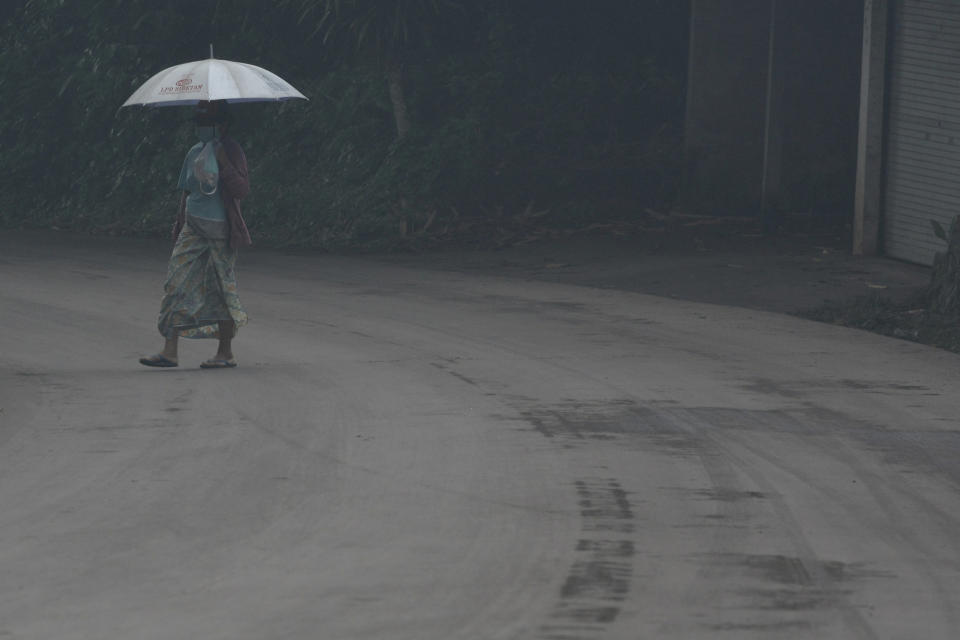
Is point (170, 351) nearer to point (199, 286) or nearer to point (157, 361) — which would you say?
point (157, 361)

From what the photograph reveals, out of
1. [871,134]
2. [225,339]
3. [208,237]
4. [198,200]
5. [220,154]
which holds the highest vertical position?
[871,134]

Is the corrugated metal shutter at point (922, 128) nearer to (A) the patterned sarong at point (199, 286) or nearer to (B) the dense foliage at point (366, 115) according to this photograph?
(B) the dense foliage at point (366, 115)

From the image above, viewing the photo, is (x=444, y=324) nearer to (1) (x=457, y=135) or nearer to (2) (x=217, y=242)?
(2) (x=217, y=242)

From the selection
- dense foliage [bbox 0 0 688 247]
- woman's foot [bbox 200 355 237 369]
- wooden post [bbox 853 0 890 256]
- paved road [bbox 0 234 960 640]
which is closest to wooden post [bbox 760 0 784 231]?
dense foliage [bbox 0 0 688 247]

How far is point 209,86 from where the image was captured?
10039 mm

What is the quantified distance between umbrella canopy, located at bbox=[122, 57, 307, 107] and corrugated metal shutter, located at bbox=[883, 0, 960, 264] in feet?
29.1

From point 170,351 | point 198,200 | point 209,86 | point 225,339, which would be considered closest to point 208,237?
point 198,200

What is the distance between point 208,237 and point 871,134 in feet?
32.3

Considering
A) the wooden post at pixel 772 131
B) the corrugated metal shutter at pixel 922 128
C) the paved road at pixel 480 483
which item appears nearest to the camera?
the paved road at pixel 480 483

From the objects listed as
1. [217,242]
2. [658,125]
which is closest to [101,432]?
[217,242]

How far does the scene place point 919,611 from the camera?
5320mm

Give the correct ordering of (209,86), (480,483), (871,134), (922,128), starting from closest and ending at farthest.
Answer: (480,483)
(209,86)
(922,128)
(871,134)

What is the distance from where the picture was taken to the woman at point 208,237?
10250mm

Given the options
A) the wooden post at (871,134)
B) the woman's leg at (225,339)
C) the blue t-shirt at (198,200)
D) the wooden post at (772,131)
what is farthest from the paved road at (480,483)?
the wooden post at (772,131)
